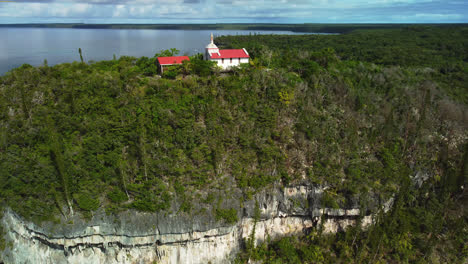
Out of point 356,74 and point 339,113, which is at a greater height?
point 356,74

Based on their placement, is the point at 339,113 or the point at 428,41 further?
the point at 428,41

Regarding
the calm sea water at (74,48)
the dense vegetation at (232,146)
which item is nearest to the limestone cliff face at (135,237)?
the dense vegetation at (232,146)

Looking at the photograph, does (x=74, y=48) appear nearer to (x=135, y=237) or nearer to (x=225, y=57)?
(x=225, y=57)

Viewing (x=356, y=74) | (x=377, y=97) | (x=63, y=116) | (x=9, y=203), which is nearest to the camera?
(x=9, y=203)

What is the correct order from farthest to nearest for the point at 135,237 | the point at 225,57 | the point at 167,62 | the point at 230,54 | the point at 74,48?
the point at 74,48 → the point at 230,54 → the point at 225,57 → the point at 167,62 → the point at 135,237

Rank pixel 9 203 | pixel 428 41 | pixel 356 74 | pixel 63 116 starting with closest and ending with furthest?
pixel 9 203
pixel 63 116
pixel 356 74
pixel 428 41

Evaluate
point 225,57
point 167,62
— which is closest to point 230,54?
point 225,57

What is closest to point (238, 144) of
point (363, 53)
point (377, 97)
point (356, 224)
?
point (356, 224)

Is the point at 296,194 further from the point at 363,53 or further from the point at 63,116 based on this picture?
the point at 363,53
